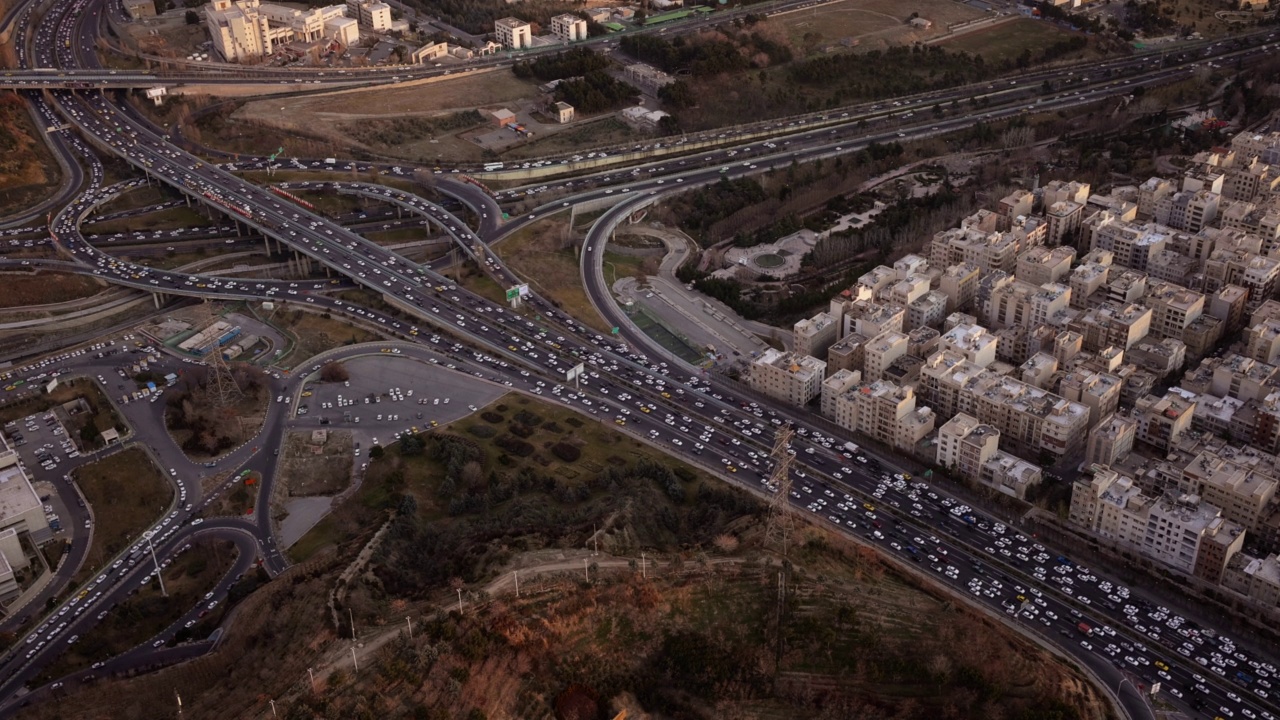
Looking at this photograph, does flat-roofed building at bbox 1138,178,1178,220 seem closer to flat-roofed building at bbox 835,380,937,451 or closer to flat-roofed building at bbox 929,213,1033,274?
flat-roofed building at bbox 929,213,1033,274

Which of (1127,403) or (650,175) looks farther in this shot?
(650,175)

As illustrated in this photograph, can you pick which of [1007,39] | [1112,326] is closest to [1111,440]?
[1112,326]

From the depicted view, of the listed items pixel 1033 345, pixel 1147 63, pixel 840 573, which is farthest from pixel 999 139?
pixel 840 573

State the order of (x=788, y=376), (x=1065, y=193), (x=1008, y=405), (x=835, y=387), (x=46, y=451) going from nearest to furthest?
1. (x=1008, y=405)
2. (x=46, y=451)
3. (x=835, y=387)
4. (x=788, y=376)
5. (x=1065, y=193)

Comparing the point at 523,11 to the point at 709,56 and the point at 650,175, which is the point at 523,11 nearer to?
the point at 709,56

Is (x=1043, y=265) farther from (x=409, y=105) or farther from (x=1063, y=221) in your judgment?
(x=409, y=105)

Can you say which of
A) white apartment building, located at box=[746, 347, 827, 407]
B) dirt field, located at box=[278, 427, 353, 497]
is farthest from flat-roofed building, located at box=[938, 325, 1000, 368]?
dirt field, located at box=[278, 427, 353, 497]
